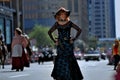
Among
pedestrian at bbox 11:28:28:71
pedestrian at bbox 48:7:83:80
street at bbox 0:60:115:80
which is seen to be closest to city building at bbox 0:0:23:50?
pedestrian at bbox 11:28:28:71

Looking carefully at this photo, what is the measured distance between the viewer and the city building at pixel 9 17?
217ft

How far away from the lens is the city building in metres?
66.1

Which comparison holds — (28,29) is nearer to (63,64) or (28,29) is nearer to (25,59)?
(25,59)

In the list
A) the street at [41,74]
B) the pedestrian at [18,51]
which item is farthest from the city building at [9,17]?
the street at [41,74]

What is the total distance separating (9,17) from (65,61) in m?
58.3

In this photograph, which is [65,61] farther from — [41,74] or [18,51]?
[18,51]

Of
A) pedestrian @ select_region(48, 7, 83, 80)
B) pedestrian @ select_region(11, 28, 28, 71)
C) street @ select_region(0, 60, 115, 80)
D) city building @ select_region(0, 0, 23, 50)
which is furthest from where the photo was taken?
city building @ select_region(0, 0, 23, 50)

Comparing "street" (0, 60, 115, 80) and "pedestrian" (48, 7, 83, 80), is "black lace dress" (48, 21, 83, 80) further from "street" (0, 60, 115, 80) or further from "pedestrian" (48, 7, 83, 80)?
"street" (0, 60, 115, 80)

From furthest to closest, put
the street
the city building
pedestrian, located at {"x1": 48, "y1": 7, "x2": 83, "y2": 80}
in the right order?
the city building, the street, pedestrian, located at {"x1": 48, "y1": 7, "x2": 83, "y2": 80}

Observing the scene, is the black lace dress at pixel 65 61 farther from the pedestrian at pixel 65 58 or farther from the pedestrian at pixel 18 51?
the pedestrian at pixel 18 51

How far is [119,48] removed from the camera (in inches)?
985

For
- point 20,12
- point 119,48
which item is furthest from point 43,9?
point 119,48

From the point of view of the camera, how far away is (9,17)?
69000 millimetres

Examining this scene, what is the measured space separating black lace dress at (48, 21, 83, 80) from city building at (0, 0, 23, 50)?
5366cm
